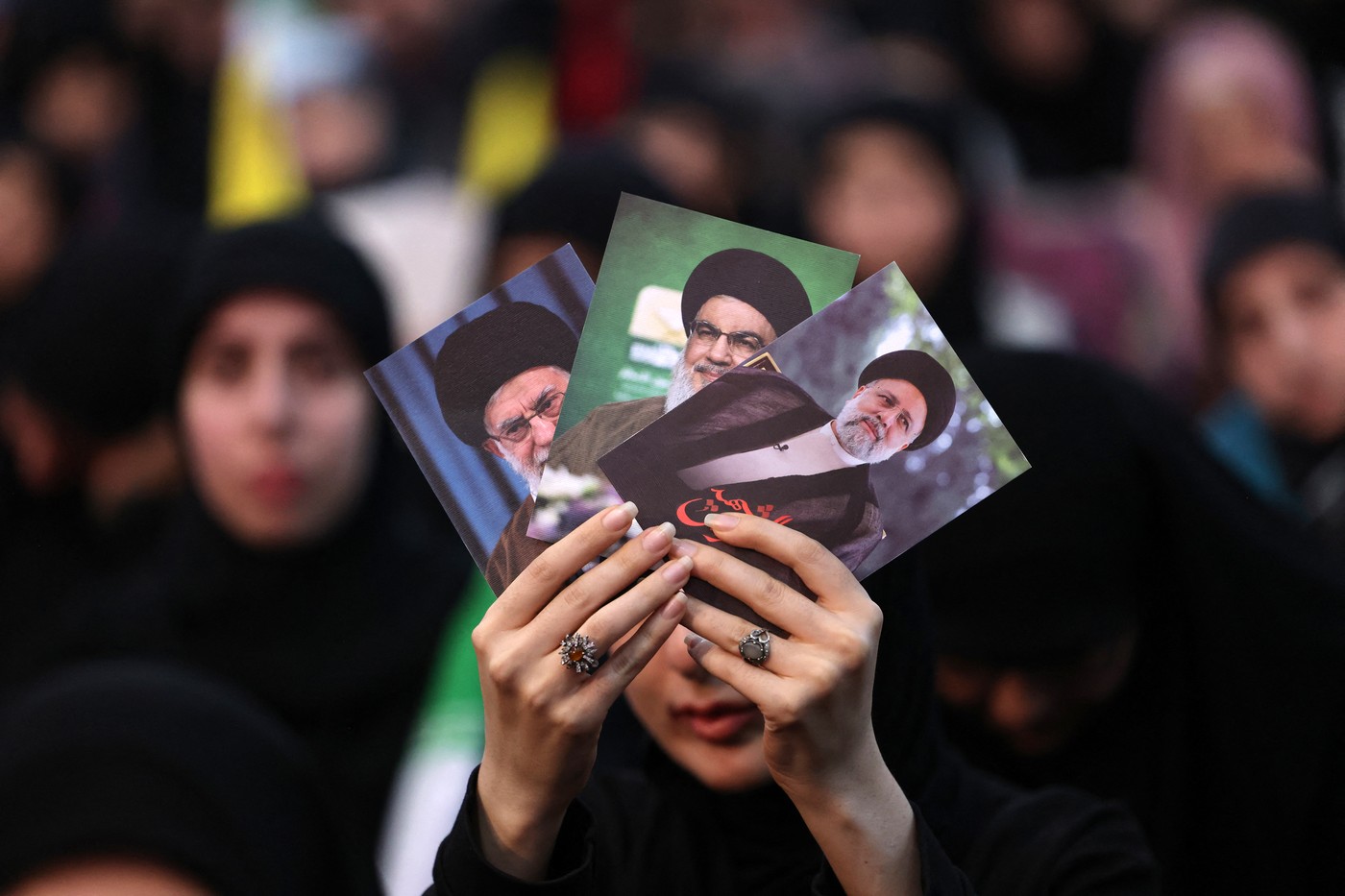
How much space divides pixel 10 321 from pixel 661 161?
8.37 ft

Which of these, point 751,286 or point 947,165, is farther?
point 947,165

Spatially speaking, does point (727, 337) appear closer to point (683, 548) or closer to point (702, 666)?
point (683, 548)

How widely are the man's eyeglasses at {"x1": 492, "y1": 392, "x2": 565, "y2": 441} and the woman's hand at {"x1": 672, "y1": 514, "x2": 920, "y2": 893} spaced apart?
0.22 m

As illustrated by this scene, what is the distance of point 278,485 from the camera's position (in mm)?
3207

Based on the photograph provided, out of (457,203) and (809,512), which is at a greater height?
(457,203)

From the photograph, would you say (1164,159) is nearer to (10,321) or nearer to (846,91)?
(846,91)

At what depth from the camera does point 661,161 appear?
5.63 m

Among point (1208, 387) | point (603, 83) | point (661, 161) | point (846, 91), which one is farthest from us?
point (603, 83)

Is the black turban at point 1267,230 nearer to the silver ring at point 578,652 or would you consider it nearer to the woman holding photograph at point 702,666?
the woman holding photograph at point 702,666

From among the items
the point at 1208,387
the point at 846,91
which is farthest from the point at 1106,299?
the point at 846,91

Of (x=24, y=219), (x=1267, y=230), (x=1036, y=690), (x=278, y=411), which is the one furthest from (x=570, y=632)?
(x=24, y=219)

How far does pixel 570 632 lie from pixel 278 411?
1.78m

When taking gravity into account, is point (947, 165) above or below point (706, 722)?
above

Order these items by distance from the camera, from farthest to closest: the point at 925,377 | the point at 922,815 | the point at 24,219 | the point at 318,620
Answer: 1. the point at 24,219
2. the point at 318,620
3. the point at 922,815
4. the point at 925,377
